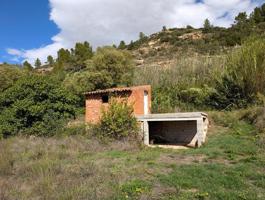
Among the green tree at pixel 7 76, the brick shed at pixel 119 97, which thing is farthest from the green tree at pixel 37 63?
the brick shed at pixel 119 97

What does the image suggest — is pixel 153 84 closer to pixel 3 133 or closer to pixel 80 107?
pixel 80 107

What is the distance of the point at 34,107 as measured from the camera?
14766mm

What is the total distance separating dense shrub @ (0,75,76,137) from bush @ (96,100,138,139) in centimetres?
347

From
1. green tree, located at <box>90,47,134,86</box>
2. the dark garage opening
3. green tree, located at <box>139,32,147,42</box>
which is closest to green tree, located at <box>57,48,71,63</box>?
green tree, located at <box>139,32,147,42</box>

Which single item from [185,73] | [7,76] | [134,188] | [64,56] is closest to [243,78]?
[185,73]

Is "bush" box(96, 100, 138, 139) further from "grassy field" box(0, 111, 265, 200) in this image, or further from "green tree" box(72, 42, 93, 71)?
"green tree" box(72, 42, 93, 71)

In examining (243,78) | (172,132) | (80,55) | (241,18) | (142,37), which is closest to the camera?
(172,132)

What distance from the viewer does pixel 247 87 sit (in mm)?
15875

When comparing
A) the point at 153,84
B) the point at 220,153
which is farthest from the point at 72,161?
the point at 153,84

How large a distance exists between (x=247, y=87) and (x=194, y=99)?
133 inches

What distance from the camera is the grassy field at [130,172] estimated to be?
5.73m

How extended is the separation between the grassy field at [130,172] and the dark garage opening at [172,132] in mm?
3237

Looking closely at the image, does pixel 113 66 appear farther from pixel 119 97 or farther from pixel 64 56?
pixel 64 56

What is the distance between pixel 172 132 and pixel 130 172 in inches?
341
